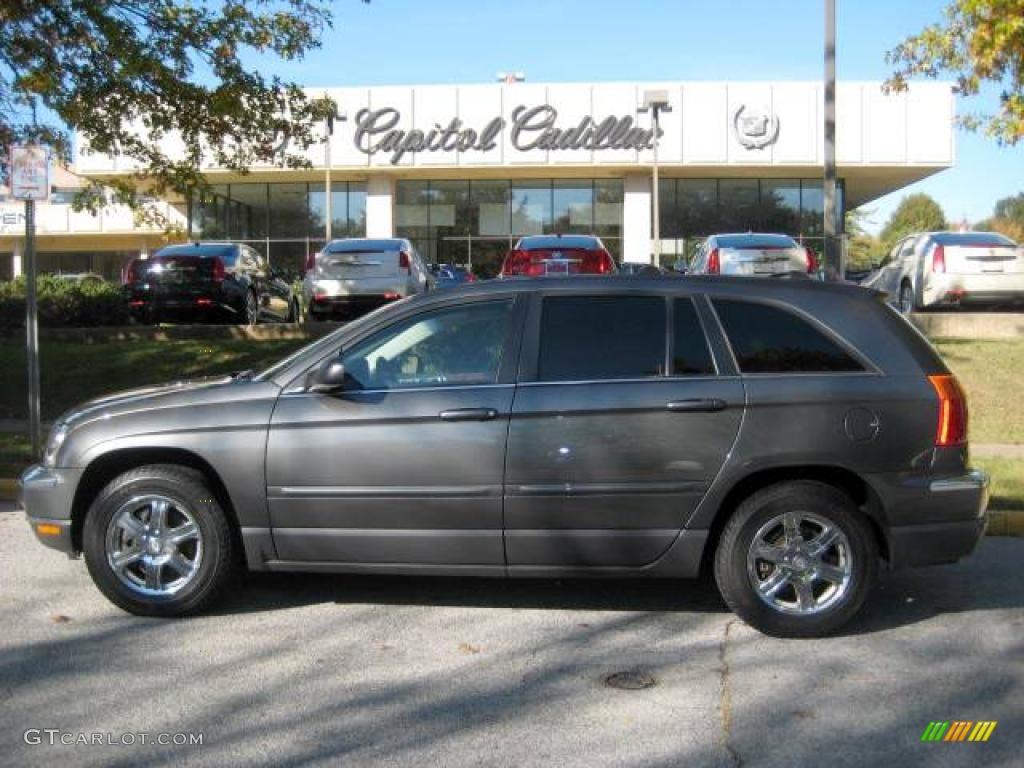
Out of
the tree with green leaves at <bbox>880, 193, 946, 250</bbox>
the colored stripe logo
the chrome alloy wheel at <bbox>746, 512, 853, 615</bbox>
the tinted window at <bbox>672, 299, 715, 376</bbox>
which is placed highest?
the tree with green leaves at <bbox>880, 193, 946, 250</bbox>

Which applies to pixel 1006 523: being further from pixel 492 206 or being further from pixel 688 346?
pixel 492 206

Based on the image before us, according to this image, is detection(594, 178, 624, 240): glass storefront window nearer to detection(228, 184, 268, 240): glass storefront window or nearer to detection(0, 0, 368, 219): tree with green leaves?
detection(228, 184, 268, 240): glass storefront window

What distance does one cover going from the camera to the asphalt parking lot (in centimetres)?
394

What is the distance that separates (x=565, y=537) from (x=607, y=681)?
79cm

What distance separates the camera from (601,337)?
17.5 ft

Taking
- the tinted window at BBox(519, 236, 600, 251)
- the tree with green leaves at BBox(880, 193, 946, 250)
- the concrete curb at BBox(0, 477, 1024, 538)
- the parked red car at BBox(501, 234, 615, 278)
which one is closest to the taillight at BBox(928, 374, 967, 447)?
the concrete curb at BBox(0, 477, 1024, 538)

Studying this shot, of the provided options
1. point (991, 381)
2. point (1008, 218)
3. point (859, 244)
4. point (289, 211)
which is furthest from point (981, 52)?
point (1008, 218)

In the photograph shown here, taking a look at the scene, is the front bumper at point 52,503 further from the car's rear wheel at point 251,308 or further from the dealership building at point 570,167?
the dealership building at point 570,167

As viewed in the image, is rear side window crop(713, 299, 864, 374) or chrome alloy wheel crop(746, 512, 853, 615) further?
rear side window crop(713, 299, 864, 374)

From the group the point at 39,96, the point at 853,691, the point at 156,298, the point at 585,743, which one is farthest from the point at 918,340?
the point at 156,298

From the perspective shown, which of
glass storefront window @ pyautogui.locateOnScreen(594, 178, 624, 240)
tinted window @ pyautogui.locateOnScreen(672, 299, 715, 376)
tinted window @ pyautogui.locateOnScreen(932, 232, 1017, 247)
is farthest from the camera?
glass storefront window @ pyautogui.locateOnScreen(594, 178, 624, 240)

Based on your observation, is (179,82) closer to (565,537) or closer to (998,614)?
(565,537)

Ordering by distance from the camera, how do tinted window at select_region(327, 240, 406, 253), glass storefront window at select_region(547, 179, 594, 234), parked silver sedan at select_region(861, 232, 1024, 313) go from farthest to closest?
glass storefront window at select_region(547, 179, 594, 234) < tinted window at select_region(327, 240, 406, 253) < parked silver sedan at select_region(861, 232, 1024, 313)

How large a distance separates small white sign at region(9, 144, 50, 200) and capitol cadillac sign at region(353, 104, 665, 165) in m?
24.5
